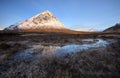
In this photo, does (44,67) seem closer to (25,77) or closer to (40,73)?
(40,73)

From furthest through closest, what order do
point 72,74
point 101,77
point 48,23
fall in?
point 48,23 < point 72,74 < point 101,77

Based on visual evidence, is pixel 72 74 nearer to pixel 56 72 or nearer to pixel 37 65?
pixel 56 72

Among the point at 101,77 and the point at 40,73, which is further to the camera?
the point at 40,73

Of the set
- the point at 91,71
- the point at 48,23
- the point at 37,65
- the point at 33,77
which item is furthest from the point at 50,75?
the point at 48,23

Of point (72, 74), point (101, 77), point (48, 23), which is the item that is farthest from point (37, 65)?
point (48, 23)

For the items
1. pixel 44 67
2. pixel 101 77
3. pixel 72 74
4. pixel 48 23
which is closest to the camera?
pixel 101 77

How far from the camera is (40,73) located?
957cm

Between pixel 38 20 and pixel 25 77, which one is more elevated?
pixel 38 20

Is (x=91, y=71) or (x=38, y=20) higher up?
(x=38, y=20)

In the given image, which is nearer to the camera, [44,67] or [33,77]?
[33,77]

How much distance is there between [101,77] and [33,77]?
213 inches

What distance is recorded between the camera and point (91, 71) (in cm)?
987

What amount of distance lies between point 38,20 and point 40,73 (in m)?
185

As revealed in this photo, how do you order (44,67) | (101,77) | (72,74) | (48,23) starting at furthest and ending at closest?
(48,23) < (44,67) < (72,74) < (101,77)
